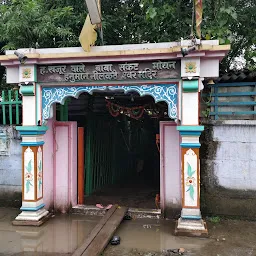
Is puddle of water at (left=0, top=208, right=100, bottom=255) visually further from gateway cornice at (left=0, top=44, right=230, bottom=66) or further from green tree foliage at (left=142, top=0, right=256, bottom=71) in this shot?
green tree foliage at (left=142, top=0, right=256, bottom=71)

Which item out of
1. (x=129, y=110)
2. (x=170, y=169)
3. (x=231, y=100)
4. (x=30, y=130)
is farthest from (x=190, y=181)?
(x=30, y=130)

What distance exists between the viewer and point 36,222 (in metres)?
5.89

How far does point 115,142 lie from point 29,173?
4.07 metres

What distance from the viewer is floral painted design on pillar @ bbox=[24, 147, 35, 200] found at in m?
6.04

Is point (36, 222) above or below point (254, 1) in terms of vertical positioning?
below

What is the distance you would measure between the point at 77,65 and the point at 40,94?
0.93 meters

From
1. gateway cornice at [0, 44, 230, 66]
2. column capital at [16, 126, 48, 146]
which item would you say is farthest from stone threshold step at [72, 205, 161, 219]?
gateway cornice at [0, 44, 230, 66]

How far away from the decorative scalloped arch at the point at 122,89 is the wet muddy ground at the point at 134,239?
2082 mm

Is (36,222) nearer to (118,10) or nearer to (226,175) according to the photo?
→ (226,175)

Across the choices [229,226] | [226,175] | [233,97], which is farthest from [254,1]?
[229,226]

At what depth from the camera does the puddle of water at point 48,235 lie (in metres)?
5.00

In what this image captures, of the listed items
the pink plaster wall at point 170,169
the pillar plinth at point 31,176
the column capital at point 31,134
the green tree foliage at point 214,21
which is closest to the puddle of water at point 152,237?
the pink plaster wall at point 170,169

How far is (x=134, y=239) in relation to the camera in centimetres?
532

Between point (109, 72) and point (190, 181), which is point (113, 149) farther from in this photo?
point (190, 181)
